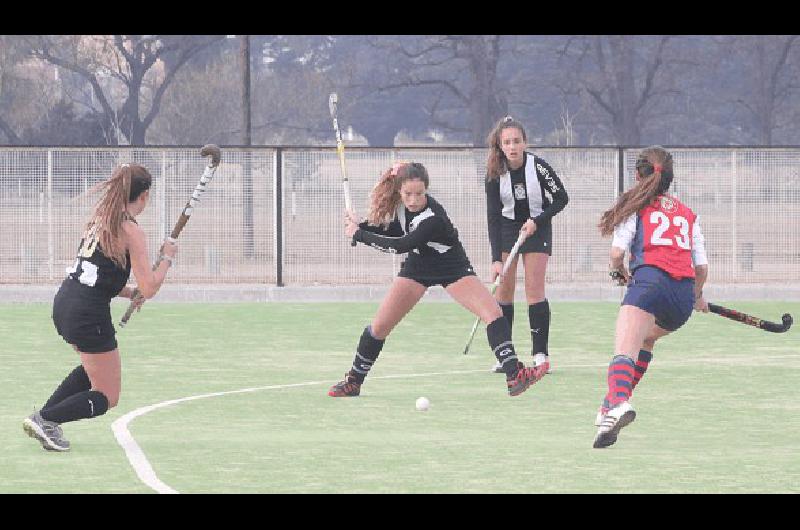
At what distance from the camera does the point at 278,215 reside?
2559 cm

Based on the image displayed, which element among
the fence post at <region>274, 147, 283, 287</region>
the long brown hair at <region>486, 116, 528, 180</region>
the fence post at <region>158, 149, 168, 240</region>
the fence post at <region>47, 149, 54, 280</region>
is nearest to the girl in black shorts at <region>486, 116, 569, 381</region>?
the long brown hair at <region>486, 116, 528, 180</region>

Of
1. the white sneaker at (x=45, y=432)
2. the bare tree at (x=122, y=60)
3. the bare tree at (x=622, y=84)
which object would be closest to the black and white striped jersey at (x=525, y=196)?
the white sneaker at (x=45, y=432)

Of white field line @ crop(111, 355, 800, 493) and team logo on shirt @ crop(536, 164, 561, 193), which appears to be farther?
team logo on shirt @ crop(536, 164, 561, 193)

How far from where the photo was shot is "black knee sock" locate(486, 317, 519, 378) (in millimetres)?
12688

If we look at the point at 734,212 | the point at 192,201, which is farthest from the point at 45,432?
the point at 734,212

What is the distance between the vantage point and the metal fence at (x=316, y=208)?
25.4 meters

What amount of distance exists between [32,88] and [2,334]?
137 ft

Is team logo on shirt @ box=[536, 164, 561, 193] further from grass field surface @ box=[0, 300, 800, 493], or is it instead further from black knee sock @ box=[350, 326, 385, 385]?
black knee sock @ box=[350, 326, 385, 385]

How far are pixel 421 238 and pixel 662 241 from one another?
2.38m

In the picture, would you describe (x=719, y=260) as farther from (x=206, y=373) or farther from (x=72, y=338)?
(x=72, y=338)

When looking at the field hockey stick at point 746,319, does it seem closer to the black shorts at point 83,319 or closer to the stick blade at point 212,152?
the stick blade at point 212,152

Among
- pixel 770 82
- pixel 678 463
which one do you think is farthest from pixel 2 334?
pixel 770 82

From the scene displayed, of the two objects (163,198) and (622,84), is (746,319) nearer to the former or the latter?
(163,198)

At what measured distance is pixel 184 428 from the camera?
1138cm
